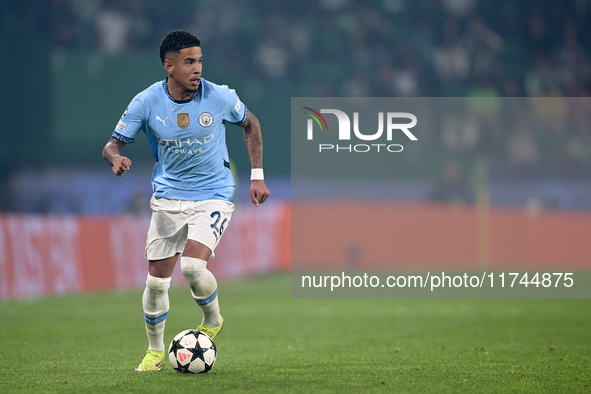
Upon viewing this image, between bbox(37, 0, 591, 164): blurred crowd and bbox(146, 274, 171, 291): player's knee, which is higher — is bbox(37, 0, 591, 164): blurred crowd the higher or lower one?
the higher one

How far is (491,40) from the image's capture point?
24391 mm

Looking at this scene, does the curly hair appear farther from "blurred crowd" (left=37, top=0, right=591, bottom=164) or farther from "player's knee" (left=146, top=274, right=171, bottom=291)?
"blurred crowd" (left=37, top=0, right=591, bottom=164)

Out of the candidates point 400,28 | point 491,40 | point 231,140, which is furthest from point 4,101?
point 491,40

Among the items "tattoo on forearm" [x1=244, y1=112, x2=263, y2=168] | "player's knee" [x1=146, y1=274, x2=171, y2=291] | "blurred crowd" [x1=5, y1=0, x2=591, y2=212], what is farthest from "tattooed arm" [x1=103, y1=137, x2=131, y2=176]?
"blurred crowd" [x1=5, y1=0, x2=591, y2=212]

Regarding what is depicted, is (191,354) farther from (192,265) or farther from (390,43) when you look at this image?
(390,43)

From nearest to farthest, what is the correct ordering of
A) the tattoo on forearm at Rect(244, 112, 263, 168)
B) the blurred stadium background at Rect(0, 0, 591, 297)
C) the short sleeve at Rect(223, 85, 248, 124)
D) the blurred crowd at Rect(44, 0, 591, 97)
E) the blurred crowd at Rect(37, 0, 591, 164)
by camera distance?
1. the short sleeve at Rect(223, 85, 248, 124)
2. the tattoo on forearm at Rect(244, 112, 263, 168)
3. the blurred stadium background at Rect(0, 0, 591, 297)
4. the blurred crowd at Rect(37, 0, 591, 164)
5. the blurred crowd at Rect(44, 0, 591, 97)

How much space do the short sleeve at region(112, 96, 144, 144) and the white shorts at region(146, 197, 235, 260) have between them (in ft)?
1.81

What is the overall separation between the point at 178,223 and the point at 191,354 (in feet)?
3.18

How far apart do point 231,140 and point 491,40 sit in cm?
1025

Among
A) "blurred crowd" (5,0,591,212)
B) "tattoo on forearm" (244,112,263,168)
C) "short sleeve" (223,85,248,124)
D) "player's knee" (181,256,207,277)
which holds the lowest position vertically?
"player's knee" (181,256,207,277)

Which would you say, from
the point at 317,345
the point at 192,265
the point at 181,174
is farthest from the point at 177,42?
the point at 317,345

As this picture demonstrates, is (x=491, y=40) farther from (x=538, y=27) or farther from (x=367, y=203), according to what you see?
(x=367, y=203)
